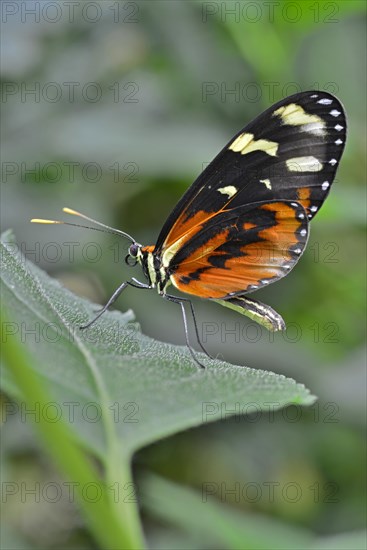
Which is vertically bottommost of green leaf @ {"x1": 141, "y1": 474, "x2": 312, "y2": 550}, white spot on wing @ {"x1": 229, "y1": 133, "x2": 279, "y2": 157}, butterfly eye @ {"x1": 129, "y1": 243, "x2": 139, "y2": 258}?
green leaf @ {"x1": 141, "y1": 474, "x2": 312, "y2": 550}

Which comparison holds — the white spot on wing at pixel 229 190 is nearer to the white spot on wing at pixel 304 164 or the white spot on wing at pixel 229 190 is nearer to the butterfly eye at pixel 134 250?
the white spot on wing at pixel 304 164

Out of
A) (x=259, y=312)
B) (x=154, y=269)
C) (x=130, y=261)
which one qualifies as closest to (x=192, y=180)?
(x=130, y=261)

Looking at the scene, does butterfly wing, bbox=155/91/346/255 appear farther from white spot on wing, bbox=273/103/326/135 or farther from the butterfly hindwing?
the butterfly hindwing

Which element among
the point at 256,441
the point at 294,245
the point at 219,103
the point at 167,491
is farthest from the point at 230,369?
the point at 219,103

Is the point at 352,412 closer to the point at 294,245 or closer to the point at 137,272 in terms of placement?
the point at 294,245

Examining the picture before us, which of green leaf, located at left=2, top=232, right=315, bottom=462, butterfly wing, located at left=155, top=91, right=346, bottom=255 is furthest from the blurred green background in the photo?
green leaf, located at left=2, top=232, right=315, bottom=462

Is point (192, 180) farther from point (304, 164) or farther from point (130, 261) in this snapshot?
point (304, 164)
